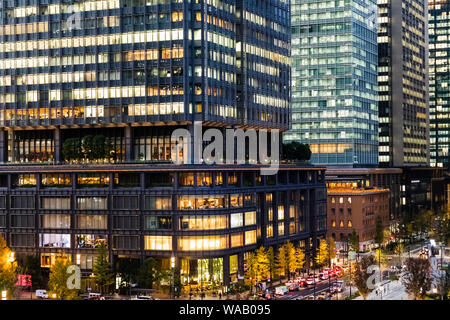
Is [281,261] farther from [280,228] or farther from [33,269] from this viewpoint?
[33,269]

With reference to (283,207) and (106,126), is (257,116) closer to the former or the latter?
(283,207)

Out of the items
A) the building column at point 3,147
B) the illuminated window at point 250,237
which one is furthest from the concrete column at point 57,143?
the illuminated window at point 250,237

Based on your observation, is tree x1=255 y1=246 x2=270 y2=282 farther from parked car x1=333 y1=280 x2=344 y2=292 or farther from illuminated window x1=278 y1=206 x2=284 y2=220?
illuminated window x1=278 y1=206 x2=284 y2=220

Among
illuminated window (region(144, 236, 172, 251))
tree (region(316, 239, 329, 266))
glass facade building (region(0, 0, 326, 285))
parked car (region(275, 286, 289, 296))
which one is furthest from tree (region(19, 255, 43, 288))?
tree (region(316, 239, 329, 266))

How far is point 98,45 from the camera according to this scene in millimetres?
170875

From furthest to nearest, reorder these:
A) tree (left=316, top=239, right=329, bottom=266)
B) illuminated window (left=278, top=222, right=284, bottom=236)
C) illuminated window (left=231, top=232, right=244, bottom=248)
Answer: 1. tree (left=316, top=239, right=329, bottom=266)
2. illuminated window (left=278, top=222, right=284, bottom=236)
3. illuminated window (left=231, top=232, right=244, bottom=248)

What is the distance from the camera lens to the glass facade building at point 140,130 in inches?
5842

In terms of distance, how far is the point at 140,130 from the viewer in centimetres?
17525

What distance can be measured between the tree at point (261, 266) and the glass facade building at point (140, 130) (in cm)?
538

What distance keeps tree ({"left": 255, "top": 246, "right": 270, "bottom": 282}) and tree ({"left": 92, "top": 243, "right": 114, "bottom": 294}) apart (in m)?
29.5

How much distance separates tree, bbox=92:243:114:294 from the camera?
138 meters

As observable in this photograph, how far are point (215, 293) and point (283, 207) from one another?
41.3 metres

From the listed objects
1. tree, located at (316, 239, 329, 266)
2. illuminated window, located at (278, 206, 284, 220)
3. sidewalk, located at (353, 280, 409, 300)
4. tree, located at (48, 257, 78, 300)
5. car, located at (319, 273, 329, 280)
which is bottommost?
car, located at (319, 273, 329, 280)

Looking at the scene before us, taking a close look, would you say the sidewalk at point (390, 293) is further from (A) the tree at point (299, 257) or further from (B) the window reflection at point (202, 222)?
(B) the window reflection at point (202, 222)
